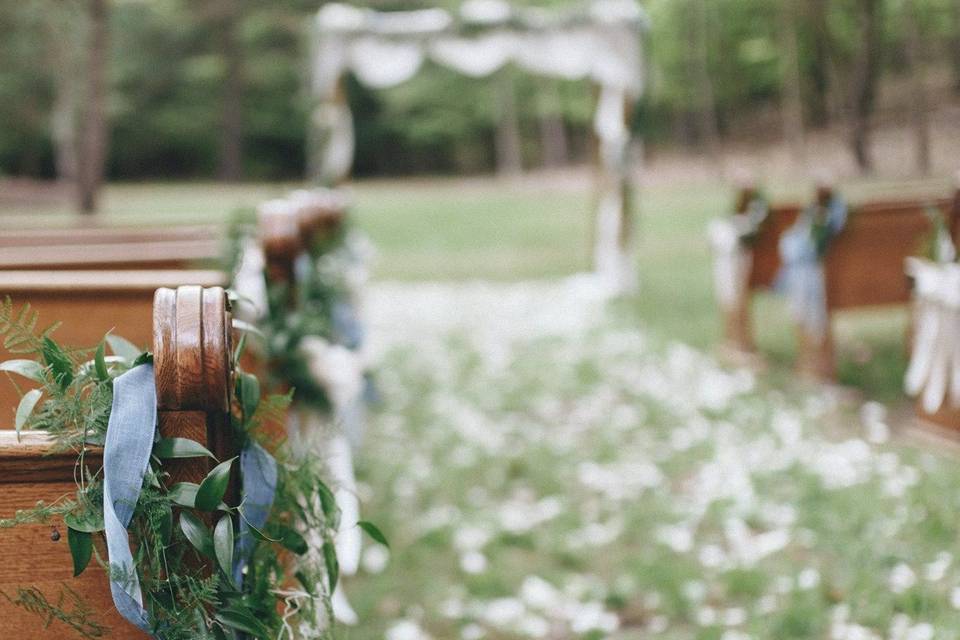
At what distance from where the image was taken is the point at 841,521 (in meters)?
3.98

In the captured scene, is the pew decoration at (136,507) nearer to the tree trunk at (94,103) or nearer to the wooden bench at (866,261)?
the wooden bench at (866,261)

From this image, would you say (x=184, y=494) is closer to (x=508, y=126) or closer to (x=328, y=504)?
(x=328, y=504)

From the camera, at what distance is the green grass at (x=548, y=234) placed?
755 centimetres

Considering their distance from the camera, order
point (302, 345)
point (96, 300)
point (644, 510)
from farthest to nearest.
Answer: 1. point (644, 510)
2. point (302, 345)
3. point (96, 300)

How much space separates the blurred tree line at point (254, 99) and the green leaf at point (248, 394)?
10808mm

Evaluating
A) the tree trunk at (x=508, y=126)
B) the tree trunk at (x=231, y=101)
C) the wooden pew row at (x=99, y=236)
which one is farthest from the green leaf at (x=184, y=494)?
the tree trunk at (x=231, y=101)

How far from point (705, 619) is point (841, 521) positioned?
1054mm

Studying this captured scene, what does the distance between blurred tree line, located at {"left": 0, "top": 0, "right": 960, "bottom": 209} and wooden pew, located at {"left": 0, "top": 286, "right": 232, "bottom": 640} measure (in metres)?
11.0

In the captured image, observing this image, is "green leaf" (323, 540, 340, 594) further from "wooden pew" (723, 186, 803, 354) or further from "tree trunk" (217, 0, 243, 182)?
"tree trunk" (217, 0, 243, 182)

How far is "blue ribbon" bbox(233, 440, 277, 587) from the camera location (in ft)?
5.59

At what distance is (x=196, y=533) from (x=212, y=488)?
3.3 inches

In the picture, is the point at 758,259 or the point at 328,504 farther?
the point at 758,259

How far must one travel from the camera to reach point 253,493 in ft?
5.64

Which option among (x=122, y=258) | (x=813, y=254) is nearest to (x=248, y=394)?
(x=122, y=258)
